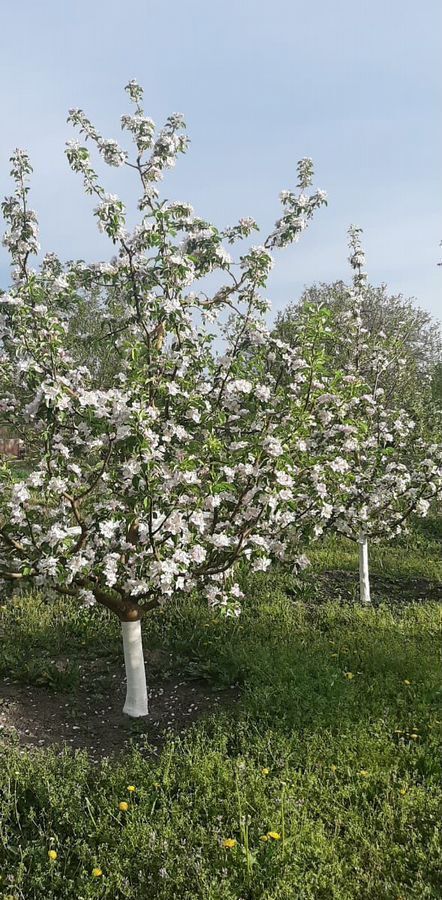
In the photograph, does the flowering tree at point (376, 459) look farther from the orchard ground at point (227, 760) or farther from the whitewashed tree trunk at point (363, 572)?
the orchard ground at point (227, 760)

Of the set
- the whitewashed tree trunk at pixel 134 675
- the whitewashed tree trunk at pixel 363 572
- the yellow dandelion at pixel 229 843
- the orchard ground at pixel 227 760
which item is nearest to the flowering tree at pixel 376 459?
the whitewashed tree trunk at pixel 363 572

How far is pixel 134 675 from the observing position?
17.9ft

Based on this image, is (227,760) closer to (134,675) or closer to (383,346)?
(134,675)

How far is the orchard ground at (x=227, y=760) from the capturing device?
351cm

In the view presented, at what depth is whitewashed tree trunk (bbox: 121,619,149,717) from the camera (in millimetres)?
5461

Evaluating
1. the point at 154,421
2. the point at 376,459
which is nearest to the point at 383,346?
the point at 376,459

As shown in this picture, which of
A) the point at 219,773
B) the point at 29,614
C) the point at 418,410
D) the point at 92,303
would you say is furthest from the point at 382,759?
the point at 92,303

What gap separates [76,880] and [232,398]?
11.4 feet

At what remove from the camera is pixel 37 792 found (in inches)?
165

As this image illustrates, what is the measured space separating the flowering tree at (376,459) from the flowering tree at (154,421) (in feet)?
4.20

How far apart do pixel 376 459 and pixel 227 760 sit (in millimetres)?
4485

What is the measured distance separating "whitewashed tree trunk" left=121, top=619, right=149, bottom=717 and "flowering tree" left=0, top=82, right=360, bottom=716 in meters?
0.01

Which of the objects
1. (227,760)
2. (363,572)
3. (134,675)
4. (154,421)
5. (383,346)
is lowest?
(227,760)

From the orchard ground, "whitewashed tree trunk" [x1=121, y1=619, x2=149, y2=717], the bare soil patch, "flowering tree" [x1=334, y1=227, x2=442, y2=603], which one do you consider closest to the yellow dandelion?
the orchard ground
